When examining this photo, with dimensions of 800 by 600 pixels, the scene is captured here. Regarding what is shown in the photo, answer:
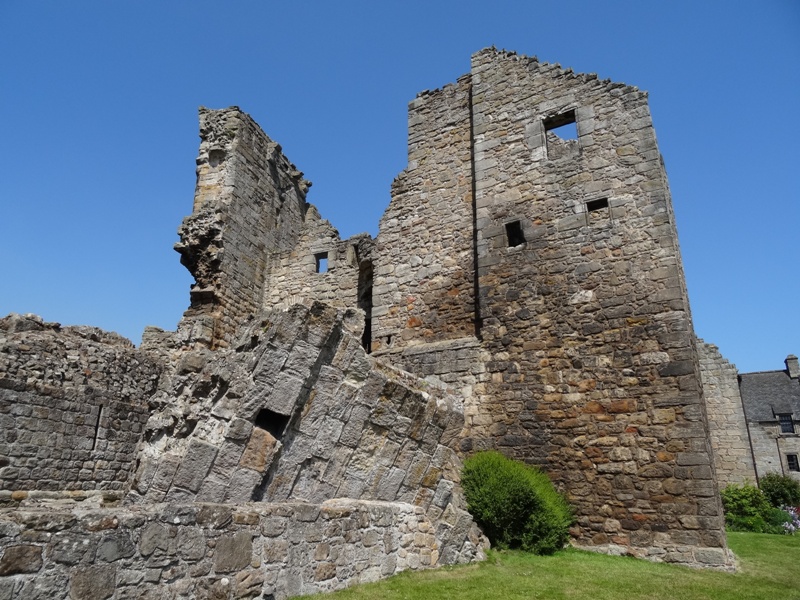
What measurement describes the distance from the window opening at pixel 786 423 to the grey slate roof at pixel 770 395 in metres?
0.22

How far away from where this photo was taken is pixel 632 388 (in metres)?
9.04

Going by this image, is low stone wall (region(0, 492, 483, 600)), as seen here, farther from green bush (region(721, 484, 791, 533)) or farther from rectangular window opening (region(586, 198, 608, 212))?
green bush (region(721, 484, 791, 533))

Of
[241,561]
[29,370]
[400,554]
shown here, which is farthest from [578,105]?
[29,370]

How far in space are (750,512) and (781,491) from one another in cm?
550

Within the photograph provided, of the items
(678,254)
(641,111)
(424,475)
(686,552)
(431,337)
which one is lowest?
(686,552)

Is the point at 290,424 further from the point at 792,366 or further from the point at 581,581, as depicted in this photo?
the point at 792,366

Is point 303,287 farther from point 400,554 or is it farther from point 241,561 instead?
point 241,561

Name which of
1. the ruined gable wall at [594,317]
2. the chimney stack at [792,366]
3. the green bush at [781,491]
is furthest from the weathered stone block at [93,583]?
the chimney stack at [792,366]

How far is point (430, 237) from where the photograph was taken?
40.3ft

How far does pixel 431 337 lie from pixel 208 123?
8796 mm

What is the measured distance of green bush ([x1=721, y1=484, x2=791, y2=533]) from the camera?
1449 centimetres

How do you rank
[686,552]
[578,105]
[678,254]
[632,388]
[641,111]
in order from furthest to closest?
[578,105] → [641,111] → [678,254] → [632,388] → [686,552]

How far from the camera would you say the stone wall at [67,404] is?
356 inches

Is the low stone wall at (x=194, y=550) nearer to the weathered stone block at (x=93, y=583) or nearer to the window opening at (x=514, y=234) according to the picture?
the weathered stone block at (x=93, y=583)
